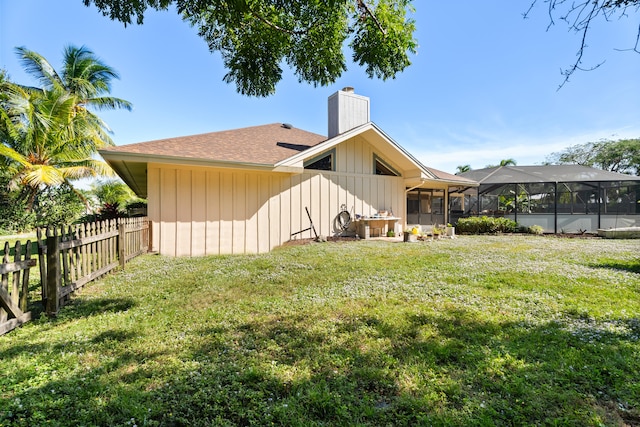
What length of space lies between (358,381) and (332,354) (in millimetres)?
458

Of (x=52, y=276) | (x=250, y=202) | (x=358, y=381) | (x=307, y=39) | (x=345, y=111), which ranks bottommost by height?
(x=358, y=381)

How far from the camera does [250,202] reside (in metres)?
9.91

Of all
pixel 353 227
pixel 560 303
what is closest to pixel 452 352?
pixel 560 303

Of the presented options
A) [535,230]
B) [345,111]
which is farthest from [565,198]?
[345,111]

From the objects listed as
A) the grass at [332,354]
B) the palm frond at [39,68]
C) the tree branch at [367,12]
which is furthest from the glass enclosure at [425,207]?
the palm frond at [39,68]

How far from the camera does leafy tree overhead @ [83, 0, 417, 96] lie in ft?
12.6

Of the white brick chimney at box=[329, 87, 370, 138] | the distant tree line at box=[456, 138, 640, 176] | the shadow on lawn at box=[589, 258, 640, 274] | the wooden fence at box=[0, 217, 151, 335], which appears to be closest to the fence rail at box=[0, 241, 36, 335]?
the wooden fence at box=[0, 217, 151, 335]

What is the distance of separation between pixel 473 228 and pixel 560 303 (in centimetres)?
1101

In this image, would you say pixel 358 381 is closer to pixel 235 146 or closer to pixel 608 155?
pixel 235 146

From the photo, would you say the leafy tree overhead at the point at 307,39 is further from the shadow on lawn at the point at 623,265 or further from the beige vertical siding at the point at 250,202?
the shadow on lawn at the point at 623,265

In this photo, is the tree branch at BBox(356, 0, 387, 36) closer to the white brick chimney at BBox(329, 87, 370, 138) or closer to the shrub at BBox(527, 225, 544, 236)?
the white brick chimney at BBox(329, 87, 370, 138)

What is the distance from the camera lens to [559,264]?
6598mm

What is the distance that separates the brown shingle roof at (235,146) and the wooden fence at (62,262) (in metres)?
2.56

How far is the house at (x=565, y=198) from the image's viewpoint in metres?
15.2
